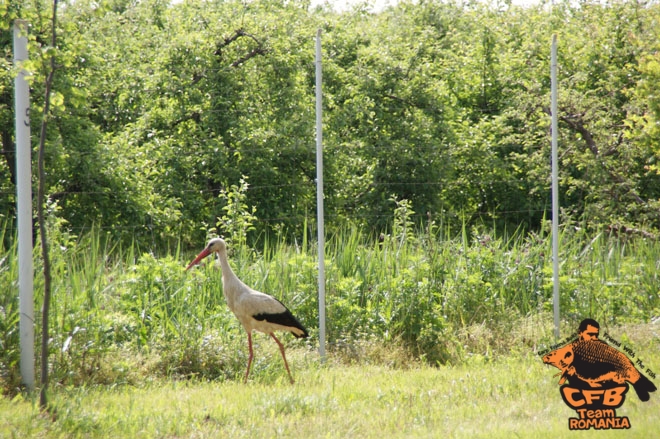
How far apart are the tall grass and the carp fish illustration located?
58.5 inches

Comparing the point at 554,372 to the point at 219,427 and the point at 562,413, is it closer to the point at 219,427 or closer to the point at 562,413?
the point at 562,413

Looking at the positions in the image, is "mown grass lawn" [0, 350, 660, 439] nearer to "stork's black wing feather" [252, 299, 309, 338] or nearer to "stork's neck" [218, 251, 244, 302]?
"stork's black wing feather" [252, 299, 309, 338]

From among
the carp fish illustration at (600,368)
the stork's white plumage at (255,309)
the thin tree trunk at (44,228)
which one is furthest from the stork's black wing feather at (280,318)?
the carp fish illustration at (600,368)

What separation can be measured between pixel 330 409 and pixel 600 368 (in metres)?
2.20

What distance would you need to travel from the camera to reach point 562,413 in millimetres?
5805

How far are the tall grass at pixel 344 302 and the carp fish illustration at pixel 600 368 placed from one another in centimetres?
149

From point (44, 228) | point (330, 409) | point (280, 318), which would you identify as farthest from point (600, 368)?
A: point (44, 228)

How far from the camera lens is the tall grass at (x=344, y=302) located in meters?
7.09

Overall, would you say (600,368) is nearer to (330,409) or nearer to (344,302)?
(330,409)

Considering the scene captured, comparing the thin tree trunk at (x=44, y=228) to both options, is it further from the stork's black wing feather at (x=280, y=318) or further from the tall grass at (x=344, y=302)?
the stork's black wing feather at (x=280, y=318)

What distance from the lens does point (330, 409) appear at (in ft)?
19.4

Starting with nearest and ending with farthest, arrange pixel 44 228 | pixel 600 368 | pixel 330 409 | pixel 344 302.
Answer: pixel 44 228, pixel 330 409, pixel 600 368, pixel 344 302

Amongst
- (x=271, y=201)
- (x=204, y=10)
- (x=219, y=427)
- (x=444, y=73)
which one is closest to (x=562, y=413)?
(x=219, y=427)

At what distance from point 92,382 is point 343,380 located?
7.24ft
